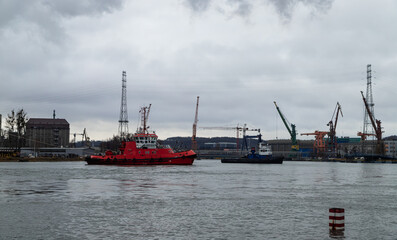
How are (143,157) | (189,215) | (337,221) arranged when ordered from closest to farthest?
(337,221) < (189,215) < (143,157)

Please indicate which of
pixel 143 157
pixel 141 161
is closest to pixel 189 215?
pixel 143 157

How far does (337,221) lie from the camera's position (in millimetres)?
23953

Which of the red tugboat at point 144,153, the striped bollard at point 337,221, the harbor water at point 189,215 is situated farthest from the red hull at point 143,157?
the striped bollard at point 337,221

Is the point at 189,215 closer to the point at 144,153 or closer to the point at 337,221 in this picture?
the point at 337,221

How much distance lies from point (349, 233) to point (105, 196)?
82.5 feet

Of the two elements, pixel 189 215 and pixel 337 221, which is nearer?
pixel 337 221

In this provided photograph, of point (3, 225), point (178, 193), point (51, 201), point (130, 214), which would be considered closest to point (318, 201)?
point (178, 193)

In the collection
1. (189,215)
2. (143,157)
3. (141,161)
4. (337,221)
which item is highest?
(143,157)

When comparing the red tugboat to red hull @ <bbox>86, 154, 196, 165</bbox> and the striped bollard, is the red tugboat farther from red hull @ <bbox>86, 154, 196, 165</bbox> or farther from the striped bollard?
the striped bollard

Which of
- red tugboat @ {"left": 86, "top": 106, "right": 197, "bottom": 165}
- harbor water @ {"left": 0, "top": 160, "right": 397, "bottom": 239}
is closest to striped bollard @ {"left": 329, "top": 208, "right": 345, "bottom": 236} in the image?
harbor water @ {"left": 0, "top": 160, "right": 397, "bottom": 239}

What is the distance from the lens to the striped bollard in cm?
2355

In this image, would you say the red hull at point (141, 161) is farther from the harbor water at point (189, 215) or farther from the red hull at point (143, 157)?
the harbor water at point (189, 215)

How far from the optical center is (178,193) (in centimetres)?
4588

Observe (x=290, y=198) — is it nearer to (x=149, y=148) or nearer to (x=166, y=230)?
(x=166, y=230)
